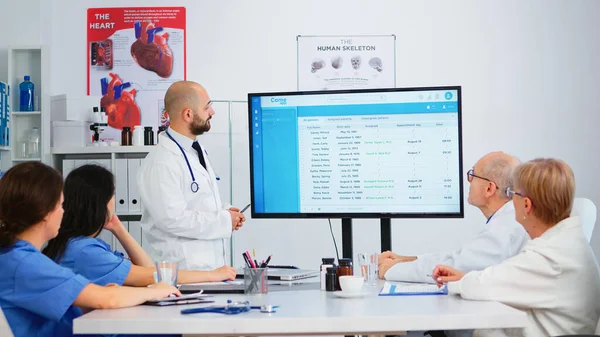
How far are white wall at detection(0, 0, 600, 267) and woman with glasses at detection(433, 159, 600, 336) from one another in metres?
2.81

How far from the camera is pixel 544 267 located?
6.80 feet

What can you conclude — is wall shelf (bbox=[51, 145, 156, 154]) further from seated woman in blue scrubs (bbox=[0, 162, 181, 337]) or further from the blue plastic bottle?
Result: seated woman in blue scrubs (bbox=[0, 162, 181, 337])

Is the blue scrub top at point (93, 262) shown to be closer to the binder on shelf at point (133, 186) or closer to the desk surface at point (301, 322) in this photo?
the desk surface at point (301, 322)

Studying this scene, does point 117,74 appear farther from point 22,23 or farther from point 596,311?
point 596,311

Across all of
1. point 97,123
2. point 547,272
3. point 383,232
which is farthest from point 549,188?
point 97,123

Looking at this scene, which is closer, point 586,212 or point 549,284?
point 549,284

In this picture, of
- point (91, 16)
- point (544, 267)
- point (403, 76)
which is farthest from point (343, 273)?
point (91, 16)

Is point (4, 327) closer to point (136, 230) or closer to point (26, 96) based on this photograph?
point (136, 230)

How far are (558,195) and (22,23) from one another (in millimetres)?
3776

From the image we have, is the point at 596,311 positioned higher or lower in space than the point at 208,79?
lower

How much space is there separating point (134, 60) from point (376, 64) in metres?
1.58

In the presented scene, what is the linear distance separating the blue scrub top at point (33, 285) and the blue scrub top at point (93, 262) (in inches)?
13.3

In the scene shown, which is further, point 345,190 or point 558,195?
point 345,190

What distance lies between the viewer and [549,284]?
2.10 metres
